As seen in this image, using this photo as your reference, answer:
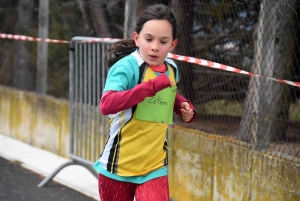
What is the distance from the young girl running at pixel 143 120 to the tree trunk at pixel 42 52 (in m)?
5.25

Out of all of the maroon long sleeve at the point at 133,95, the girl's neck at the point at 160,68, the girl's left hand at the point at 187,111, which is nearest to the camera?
the maroon long sleeve at the point at 133,95

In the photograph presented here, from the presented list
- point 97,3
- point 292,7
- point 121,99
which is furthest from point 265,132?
point 97,3

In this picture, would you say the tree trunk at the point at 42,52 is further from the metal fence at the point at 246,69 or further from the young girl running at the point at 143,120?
the young girl running at the point at 143,120

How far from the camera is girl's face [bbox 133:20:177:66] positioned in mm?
3652

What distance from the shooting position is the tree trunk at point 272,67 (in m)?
5.30

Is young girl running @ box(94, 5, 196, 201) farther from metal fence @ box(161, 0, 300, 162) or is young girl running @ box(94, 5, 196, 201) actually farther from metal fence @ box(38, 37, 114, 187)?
metal fence @ box(38, 37, 114, 187)

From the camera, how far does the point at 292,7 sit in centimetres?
526

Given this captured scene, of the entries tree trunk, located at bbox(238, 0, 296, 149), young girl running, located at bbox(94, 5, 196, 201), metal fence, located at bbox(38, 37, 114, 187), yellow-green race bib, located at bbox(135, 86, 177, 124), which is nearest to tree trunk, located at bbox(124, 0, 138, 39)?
metal fence, located at bbox(38, 37, 114, 187)

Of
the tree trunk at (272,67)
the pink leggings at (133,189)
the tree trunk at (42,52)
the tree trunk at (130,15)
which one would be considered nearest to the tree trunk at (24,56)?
the tree trunk at (42,52)

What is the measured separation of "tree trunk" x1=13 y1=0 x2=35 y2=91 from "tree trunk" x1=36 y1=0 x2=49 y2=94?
233 millimetres

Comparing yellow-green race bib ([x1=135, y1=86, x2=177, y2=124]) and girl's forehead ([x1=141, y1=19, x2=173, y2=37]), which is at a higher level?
girl's forehead ([x1=141, y1=19, x2=173, y2=37])

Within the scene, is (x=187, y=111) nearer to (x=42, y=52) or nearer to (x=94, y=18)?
(x=94, y=18)

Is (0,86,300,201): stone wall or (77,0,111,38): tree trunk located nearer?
(0,86,300,201): stone wall

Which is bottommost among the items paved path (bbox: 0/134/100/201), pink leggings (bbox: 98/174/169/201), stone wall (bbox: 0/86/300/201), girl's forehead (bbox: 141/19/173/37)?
paved path (bbox: 0/134/100/201)
